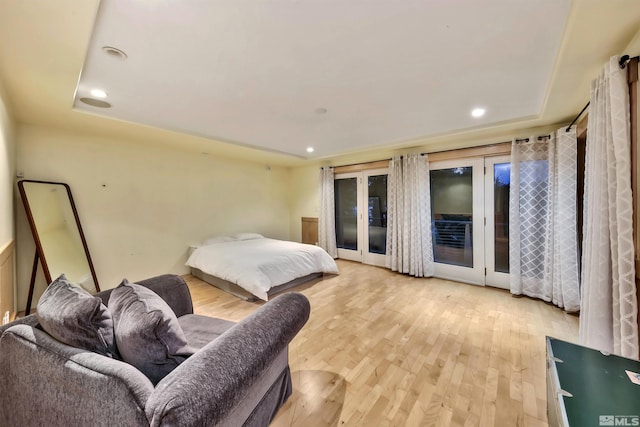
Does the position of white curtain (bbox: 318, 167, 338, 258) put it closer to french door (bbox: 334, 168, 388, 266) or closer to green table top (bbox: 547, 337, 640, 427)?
french door (bbox: 334, 168, 388, 266)

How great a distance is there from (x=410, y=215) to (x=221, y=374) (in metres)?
3.84

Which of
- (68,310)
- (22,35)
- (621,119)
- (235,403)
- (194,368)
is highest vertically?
(22,35)

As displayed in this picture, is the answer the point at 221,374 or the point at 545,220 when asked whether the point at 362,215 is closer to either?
the point at 545,220

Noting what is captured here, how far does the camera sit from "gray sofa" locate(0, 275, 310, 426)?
744 millimetres

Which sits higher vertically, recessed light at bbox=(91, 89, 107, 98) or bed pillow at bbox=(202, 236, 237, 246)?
recessed light at bbox=(91, 89, 107, 98)

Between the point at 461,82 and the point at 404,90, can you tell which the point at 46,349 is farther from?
the point at 461,82

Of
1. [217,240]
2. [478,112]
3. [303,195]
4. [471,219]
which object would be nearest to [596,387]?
[478,112]

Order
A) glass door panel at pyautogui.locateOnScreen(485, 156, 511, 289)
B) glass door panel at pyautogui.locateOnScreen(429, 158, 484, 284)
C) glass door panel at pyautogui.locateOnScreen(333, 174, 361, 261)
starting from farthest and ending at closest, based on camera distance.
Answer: glass door panel at pyautogui.locateOnScreen(333, 174, 361, 261), glass door panel at pyautogui.locateOnScreen(429, 158, 484, 284), glass door panel at pyautogui.locateOnScreen(485, 156, 511, 289)

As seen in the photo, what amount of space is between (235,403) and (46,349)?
0.75 metres

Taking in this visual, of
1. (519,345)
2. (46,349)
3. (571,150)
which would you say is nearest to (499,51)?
(571,150)

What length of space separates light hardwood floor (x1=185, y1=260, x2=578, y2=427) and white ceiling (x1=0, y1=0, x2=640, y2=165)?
88.2 inches

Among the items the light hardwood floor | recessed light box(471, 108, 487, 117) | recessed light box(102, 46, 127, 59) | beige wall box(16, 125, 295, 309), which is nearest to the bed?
the light hardwood floor

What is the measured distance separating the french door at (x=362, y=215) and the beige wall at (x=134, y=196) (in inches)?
83.0

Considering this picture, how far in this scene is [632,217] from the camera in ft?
4.74
